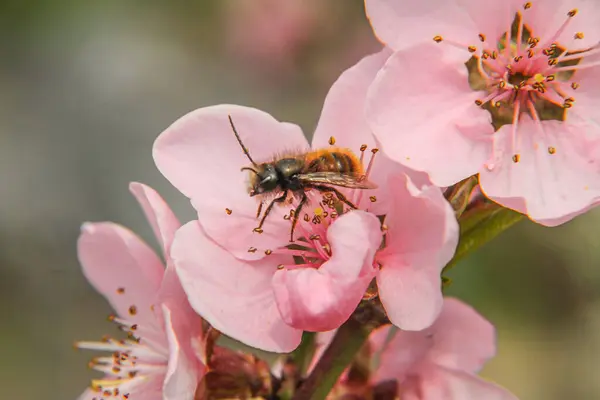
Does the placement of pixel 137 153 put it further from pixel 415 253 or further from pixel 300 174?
pixel 415 253

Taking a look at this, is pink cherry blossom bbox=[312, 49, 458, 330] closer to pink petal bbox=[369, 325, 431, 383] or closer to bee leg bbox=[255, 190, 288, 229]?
bee leg bbox=[255, 190, 288, 229]

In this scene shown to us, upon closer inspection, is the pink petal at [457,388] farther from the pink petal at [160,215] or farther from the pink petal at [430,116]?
the pink petal at [160,215]

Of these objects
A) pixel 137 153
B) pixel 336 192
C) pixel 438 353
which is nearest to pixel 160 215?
pixel 336 192

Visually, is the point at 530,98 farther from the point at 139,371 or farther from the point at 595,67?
the point at 139,371

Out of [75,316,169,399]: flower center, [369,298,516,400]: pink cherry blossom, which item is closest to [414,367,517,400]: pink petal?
[369,298,516,400]: pink cherry blossom

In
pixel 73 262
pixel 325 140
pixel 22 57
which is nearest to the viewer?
pixel 325 140

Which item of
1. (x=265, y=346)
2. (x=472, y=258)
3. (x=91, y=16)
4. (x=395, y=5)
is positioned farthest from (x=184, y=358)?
(x=91, y=16)

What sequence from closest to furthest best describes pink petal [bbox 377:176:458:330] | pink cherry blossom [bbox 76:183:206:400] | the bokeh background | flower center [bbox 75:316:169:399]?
pink petal [bbox 377:176:458:330]
pink cherry blossom [bbox 76:183:206:400]
flower center [bbox 75:316:169:399]
the bokeh background
